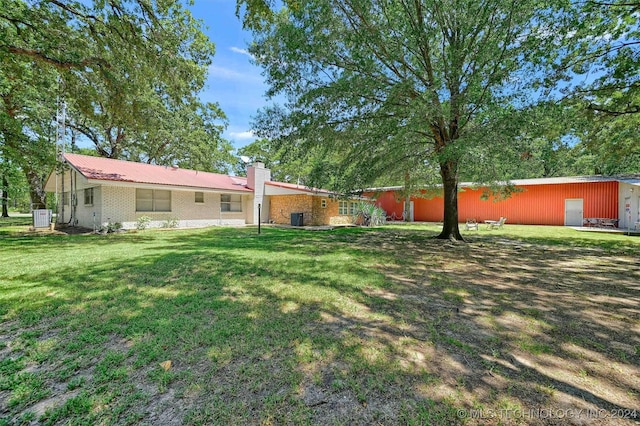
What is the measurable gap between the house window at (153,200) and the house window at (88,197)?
2.26 m

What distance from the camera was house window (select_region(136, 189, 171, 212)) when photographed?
1516 centimetres

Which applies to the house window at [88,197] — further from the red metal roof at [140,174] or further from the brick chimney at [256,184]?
the brick chimney at [256,184]

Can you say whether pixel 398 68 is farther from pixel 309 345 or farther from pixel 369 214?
pixel 369 214

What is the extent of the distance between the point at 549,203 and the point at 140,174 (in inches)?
1096

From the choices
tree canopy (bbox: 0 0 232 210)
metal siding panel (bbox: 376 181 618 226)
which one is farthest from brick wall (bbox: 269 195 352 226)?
tree canopy (bbox: 0 0 232 210)

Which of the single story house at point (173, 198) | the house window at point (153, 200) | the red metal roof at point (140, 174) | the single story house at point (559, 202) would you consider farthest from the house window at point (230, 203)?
the single story house at point (559, 202)

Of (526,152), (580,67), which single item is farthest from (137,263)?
(580,67)

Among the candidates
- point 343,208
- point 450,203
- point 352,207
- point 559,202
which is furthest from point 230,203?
point 559,202

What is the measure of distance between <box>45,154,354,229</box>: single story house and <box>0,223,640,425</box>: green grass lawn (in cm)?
759

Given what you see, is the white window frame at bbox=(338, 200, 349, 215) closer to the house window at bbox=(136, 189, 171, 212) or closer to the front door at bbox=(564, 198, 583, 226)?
the house window at bbox=(136, 189, 171, 212)

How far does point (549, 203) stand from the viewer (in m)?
20.5

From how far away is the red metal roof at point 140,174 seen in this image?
13793 millimetres

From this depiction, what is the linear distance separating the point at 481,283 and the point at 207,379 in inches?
195

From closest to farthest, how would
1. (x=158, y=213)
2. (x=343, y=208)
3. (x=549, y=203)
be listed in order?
(x=158, y=213), (x=549, y=203), (x=343, y=208)
